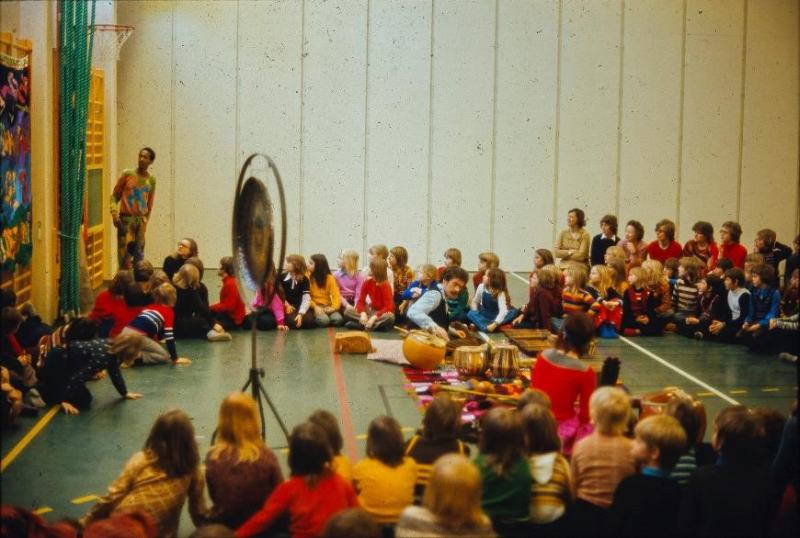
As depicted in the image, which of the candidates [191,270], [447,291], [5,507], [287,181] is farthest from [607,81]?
[5,507]

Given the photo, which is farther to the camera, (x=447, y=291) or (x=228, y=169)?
(x=228, y=169)

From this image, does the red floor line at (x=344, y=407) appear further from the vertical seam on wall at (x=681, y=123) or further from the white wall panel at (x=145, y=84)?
the vertical seam on wall at (x=681, y=123)

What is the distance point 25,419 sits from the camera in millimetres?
10164

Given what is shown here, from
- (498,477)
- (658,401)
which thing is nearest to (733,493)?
(498,477)

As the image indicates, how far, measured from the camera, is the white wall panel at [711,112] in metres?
20.7

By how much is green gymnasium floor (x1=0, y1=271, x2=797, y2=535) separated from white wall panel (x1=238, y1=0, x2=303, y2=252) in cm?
638

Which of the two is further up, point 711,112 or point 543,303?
point 711,112

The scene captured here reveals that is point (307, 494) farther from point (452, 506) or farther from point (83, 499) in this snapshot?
point (83, 499)

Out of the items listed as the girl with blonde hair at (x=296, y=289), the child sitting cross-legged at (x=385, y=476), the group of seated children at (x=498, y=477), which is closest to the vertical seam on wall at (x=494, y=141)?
the girl with blonde hair at (x=296, y=289)

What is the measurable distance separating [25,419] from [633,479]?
5.85 meters

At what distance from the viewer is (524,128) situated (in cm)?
2061

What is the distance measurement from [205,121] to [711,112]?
919cm

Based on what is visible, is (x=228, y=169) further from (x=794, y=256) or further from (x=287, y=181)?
(x=794, y=256)

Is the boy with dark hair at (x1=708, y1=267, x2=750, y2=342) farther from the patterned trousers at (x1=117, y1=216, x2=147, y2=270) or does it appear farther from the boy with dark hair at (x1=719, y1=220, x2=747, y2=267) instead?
the patterned trousers at (x1=117, y1=216, x2=147, y2=270)
